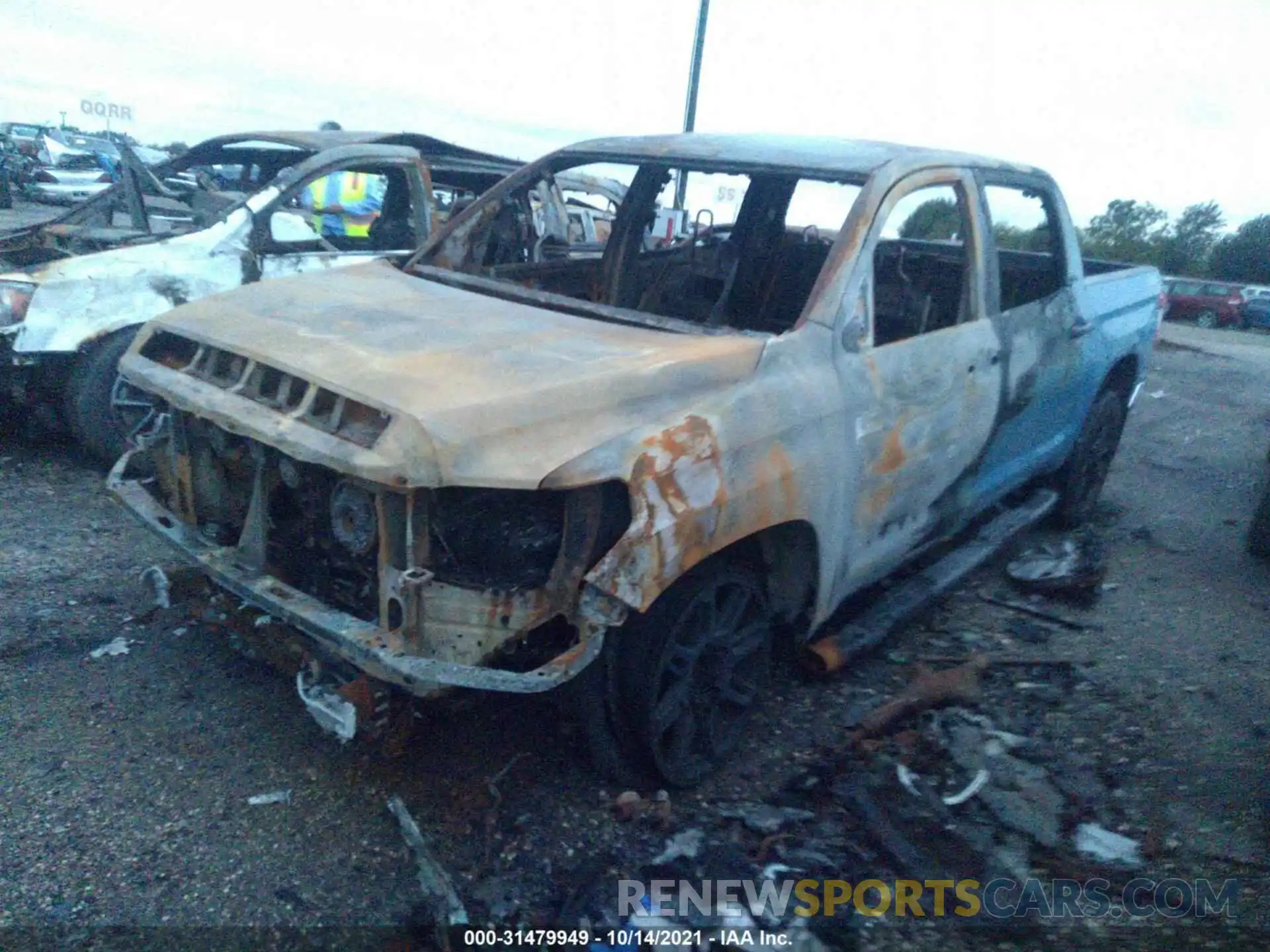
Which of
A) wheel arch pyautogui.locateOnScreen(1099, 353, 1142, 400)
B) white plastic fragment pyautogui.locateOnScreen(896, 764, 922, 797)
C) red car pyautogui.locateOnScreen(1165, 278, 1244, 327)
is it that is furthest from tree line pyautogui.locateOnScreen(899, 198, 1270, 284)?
white plastic fragment pyautogui.locateOnScreen(896, 764, 922, 797)

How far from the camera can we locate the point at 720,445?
2465mm

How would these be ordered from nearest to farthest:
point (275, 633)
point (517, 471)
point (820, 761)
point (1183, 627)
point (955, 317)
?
point (517, 471) < point (275, 633) < point (820, 761) < point (955, 317) < point (1183, 627)

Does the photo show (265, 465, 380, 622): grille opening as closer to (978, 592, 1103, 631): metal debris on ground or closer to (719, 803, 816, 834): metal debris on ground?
(719, 803, 816, 834): metal debris on ground

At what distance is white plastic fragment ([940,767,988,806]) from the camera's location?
286 centimetres

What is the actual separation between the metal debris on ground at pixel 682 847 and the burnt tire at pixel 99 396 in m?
3.73

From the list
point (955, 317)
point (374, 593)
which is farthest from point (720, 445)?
point (955, 317)

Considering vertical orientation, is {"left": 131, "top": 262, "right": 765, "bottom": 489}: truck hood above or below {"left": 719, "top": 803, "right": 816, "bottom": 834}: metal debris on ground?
above

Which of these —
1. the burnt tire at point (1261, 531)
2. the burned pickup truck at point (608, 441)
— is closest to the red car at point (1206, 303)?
the burnt tire at point (1261, 531)

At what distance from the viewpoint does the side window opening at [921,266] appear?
11.6 feet

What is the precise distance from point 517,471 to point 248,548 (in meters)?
1.02

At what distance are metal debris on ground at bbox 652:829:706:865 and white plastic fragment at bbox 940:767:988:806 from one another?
0.77 m

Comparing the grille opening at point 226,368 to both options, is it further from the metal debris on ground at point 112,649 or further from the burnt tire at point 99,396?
the burnt tire at point 99,396

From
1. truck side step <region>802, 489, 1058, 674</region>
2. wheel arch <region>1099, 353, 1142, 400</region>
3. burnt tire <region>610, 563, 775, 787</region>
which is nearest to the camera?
burnt tire <region>610, 563, 775, 787</region>

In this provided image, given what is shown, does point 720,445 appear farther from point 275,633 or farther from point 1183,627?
point 1183,627
